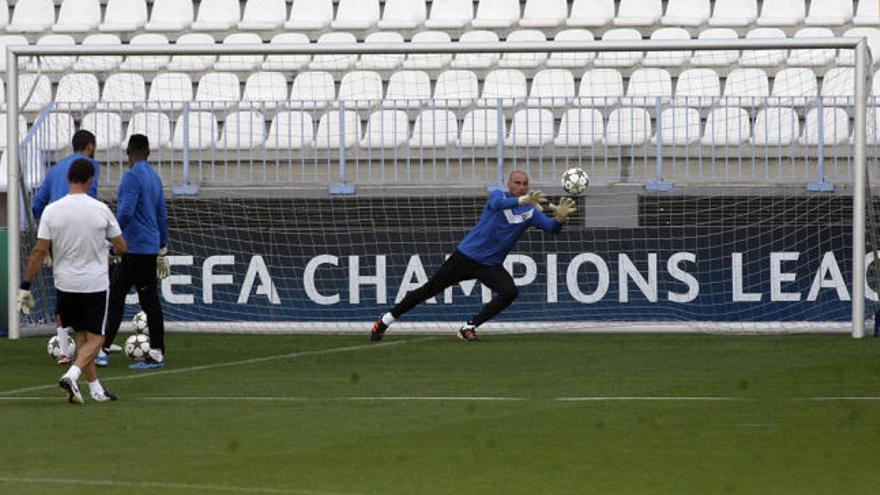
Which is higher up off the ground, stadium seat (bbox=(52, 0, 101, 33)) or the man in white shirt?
stadium seat (bbox=(52, 0, 101, 33))

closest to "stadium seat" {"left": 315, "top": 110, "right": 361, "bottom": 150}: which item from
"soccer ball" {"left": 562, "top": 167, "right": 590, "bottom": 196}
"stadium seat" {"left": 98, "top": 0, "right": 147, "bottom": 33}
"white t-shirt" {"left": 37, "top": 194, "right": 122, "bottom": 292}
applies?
"soccer ball" {"left": 562, "top": 167, "right": 590, "bottom": 196}

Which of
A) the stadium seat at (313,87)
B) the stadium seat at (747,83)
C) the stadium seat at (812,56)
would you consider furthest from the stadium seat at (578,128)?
the stadium seat at (313,87)

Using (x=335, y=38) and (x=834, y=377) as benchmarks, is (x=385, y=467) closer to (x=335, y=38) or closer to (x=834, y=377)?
(x=834, y=377)

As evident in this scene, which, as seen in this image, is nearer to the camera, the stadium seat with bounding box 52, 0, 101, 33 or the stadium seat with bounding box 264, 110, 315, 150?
the stadium seat with bounding box 264, 110, 315, 150

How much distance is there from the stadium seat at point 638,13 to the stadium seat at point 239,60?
14.9 feet

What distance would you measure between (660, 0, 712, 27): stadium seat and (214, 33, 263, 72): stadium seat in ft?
16.8

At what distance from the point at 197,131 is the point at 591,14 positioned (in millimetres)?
5298

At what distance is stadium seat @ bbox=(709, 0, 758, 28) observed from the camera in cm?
2130

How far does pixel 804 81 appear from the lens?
66.2 feet

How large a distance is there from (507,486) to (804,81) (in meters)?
14.1

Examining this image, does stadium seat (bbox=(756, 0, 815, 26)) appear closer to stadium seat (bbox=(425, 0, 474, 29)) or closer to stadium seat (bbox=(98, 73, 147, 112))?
stadium seat (bbox=(425, 0, 474, 29))

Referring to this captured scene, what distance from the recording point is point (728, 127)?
18.7 m

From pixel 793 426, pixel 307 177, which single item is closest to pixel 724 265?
pixel 307 177

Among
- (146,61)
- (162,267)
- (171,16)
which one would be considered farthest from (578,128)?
(171,16)
